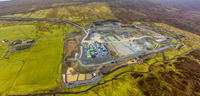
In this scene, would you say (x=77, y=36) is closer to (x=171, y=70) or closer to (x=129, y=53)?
(x=129, y=53)

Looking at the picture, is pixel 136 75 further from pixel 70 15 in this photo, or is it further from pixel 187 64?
pixel 70 15

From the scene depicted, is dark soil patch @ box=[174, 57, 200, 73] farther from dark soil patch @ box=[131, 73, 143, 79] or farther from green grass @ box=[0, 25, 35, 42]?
green grass @ box=[0, 25, 35, 42]

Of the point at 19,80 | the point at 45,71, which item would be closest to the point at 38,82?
the point at 45,71

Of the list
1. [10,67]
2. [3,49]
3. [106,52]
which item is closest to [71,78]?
[106,52]

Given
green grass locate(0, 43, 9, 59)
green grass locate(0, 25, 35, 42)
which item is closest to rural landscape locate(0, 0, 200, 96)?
green grass locate(0, 25, 35, 42)

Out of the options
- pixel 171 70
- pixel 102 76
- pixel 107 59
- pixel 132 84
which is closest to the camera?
pixel 132 84

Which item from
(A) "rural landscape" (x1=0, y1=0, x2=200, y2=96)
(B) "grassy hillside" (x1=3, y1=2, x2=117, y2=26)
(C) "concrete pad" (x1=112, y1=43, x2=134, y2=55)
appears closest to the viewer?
(A) "rural landscape" (x1=0, y1=0, x2=200, y2=96)
